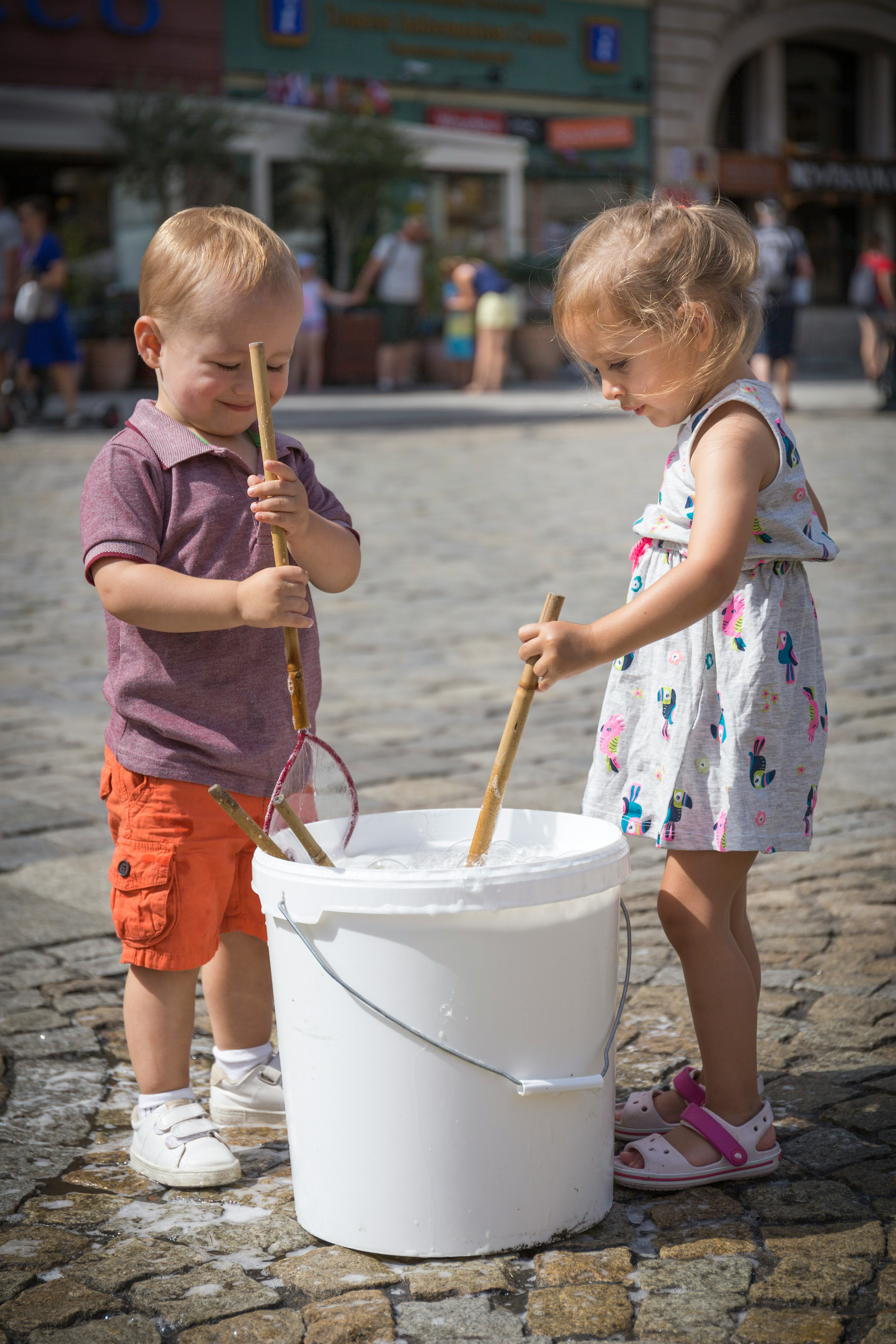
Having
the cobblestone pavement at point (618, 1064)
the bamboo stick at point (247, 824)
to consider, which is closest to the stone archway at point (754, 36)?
the cobblestone pavement at point (618, 1064)

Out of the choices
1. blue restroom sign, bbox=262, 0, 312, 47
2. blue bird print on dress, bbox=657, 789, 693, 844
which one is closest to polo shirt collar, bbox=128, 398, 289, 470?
blue bird print on dress, bbox=657, 789, 693, 844

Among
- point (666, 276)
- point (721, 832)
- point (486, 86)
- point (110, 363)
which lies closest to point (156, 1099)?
point (721, 832)

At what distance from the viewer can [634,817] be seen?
2.04 metres

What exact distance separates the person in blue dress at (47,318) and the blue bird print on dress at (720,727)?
10.2 meters

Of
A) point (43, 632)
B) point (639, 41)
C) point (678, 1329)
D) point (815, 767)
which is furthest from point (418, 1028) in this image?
point (639, 41)

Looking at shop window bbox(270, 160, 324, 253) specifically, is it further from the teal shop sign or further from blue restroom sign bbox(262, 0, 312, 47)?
blue restroom sign bbox(262, 0, 312, 47)

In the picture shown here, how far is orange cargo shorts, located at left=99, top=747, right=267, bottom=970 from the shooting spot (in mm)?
2035

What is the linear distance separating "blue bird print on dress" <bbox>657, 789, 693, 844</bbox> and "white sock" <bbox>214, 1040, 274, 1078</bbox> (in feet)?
2.34

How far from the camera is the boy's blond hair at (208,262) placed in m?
1.98

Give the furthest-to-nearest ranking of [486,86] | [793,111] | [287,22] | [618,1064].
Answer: [793,111] → [486,86] → [287,22] → [618,1064]

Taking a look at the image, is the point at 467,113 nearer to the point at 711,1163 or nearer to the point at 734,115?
the point at 734,115

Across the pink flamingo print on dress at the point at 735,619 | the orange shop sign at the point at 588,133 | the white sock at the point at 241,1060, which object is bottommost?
the white sock at the point at 241,1060

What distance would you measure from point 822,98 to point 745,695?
95.3ft

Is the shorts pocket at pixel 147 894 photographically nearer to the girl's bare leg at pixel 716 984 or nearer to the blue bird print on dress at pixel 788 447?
the girl's bare leg at pixel 716 984
